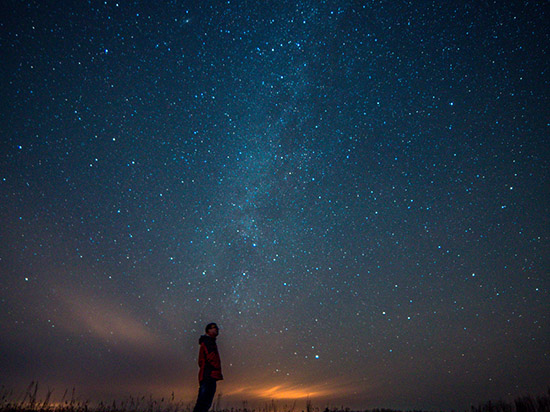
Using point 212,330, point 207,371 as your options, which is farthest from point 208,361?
point 212,330

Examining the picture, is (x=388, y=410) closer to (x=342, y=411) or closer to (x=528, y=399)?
(x=342, y=411)

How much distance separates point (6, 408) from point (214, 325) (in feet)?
21.6

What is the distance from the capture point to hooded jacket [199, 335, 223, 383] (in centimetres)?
695

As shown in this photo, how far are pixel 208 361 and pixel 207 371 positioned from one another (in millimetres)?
198

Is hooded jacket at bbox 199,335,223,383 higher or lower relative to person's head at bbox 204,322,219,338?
lower

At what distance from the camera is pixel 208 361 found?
7012 mm

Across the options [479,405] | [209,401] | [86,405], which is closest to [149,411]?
[86,405]

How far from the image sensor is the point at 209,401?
6.95 meters

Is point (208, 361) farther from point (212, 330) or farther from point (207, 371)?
point (212, 330)

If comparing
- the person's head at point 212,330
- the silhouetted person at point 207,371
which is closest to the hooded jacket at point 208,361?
the silhouetted person at point 207,371

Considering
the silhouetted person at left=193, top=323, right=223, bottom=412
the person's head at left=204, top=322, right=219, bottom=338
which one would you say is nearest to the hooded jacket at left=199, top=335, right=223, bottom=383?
the silhouetted person at left=193, top=323, right=223, bottom=412

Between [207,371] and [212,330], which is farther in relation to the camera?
[212,330]

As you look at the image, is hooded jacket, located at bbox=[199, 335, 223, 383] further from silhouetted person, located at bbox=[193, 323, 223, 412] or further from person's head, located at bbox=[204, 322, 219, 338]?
person's head, located at bbox=[204, 322, 219, 338]

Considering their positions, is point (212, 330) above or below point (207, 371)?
above
